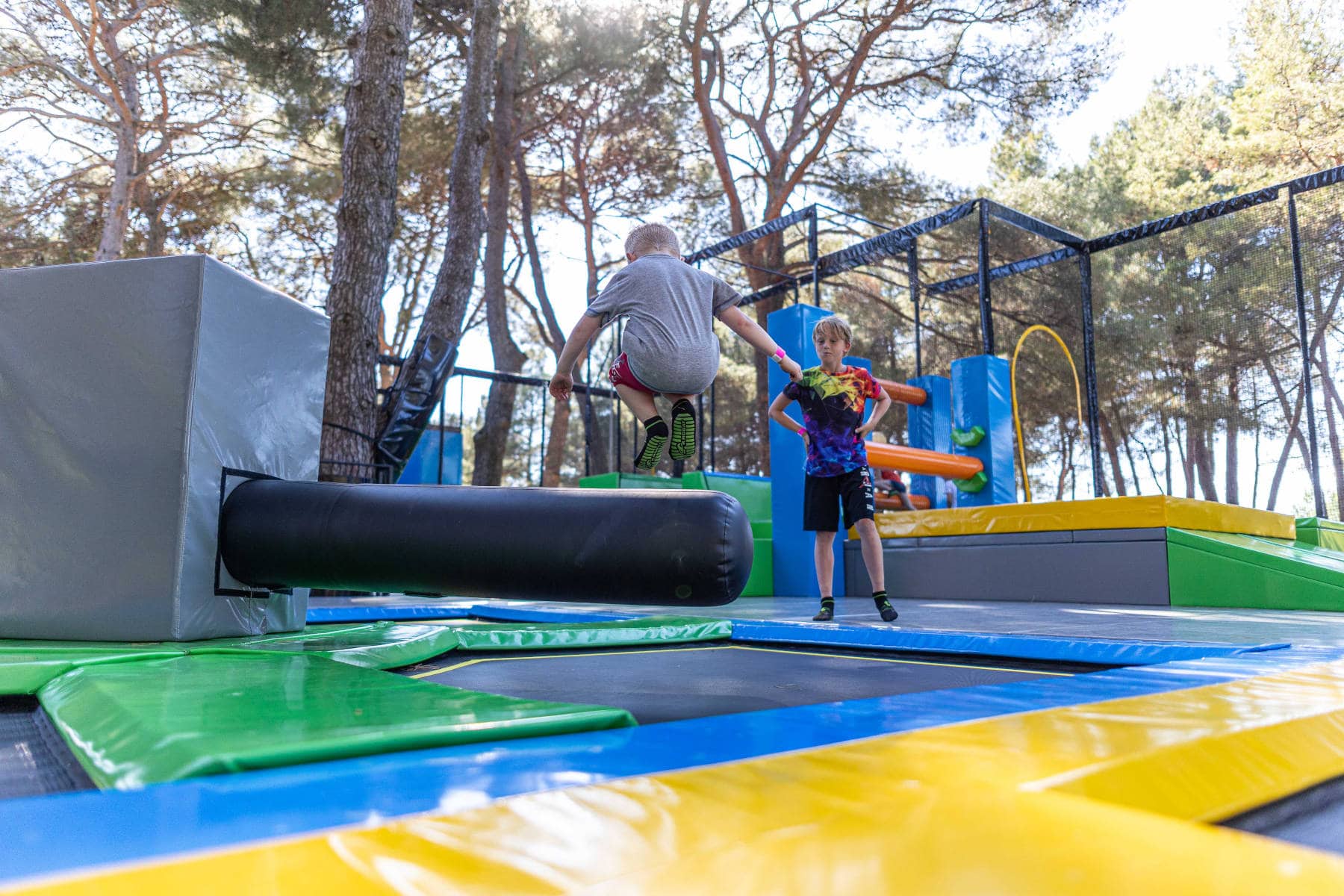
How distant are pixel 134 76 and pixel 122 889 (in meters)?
12.9

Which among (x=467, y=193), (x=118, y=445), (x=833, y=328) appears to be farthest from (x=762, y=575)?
(x=467, y=193)

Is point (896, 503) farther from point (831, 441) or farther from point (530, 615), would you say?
point (530, 615)

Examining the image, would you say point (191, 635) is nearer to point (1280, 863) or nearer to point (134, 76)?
point (1280, 863)

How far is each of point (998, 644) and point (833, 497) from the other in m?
1.35

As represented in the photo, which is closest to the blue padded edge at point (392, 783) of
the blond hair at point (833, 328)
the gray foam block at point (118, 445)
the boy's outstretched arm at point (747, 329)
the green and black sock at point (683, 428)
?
the gray foam block at point (118, 445)

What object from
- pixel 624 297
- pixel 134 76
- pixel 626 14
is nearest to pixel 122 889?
pixel 624 297

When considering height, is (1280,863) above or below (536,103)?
below

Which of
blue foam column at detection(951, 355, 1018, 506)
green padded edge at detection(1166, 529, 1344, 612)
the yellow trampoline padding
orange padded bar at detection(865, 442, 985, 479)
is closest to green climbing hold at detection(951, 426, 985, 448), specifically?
→ blue foam column at detection(951, 355, 1018, 506)

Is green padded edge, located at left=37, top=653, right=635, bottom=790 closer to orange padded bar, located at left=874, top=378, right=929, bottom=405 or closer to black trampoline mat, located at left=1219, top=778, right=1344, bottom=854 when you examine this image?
black trampoline mat, located at left=1219, top=778, right=1344, bottom=854

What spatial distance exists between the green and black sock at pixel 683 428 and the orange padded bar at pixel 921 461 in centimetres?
229

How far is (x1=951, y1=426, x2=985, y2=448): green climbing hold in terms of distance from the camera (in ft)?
20.4

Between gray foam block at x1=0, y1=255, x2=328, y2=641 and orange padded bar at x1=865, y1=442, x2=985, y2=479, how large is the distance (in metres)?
3.53

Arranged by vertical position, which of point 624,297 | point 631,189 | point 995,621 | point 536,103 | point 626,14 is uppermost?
point 626,14

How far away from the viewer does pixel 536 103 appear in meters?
11.7
